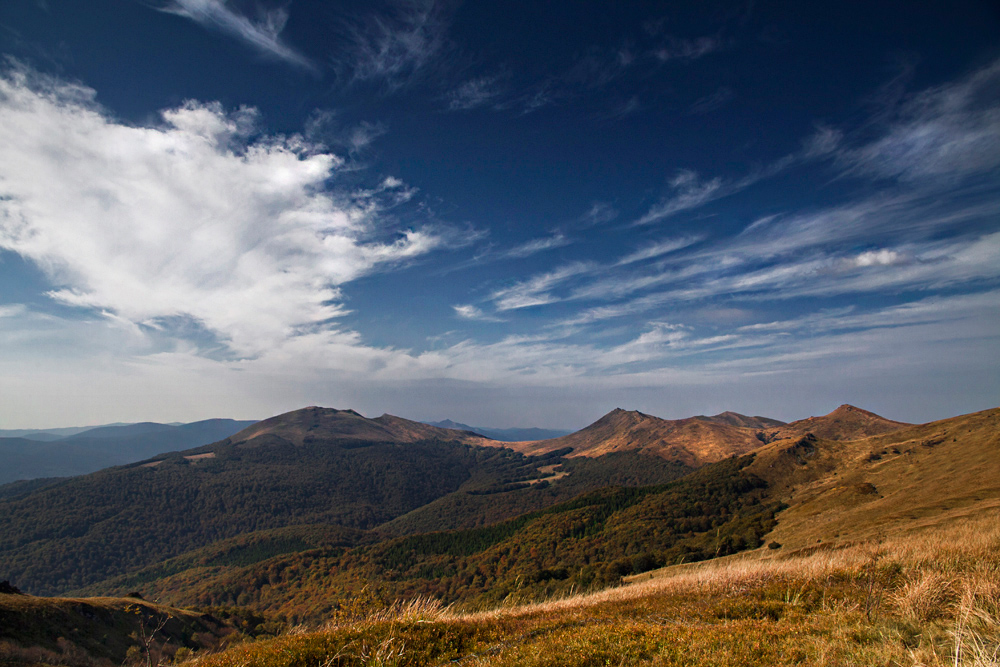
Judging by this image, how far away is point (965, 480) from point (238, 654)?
262 feet

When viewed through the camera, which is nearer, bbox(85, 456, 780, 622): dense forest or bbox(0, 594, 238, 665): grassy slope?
bbox(0, 594, 238, 665): grassy slope

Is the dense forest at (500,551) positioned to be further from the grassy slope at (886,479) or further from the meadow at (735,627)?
the meadow at (735,627)

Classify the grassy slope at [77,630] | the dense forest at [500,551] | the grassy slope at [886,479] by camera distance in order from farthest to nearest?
the dense forest at [500,551]
the grassy slope at [886,479]
the grassy slope at [77,630]

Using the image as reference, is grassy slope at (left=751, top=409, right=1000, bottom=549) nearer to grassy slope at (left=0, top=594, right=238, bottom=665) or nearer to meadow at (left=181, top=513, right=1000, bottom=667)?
meadow at (left=181, top=513, right=1000, bottom=667)

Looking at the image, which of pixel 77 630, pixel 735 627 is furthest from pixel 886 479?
pixel 77 630

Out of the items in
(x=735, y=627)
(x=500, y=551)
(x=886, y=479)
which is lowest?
(x=500, y=551)

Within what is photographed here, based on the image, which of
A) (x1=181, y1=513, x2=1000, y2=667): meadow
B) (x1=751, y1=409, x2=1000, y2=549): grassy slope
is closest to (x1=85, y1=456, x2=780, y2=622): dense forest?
(x1=751, y1=409, x2=1000, y2=549): grassy slope

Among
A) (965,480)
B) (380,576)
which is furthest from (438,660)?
(380,576)

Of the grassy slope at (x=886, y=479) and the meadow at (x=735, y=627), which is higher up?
the meadow at (x=735, y=627)

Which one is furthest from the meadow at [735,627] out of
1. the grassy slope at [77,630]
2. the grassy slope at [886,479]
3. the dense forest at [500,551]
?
the dense forest at [500,551]

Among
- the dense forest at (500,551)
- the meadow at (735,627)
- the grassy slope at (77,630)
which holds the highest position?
the meadow at (735,627)

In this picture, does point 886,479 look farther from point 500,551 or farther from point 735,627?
point 500,551

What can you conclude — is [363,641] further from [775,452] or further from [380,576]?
[775,452]

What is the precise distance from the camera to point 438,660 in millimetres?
8898
